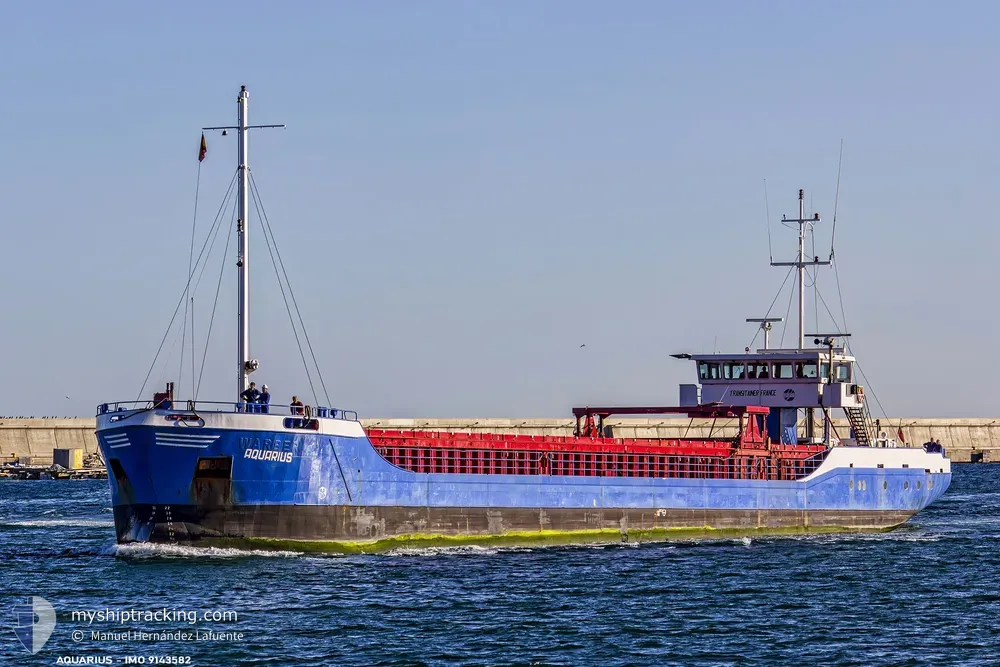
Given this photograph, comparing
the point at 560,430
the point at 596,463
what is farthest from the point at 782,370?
the point at 560,430

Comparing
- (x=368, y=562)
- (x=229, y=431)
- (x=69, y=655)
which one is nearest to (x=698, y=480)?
(x=368, y=562)

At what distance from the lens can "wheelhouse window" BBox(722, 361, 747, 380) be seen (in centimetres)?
5709

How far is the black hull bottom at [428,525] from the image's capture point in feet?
126

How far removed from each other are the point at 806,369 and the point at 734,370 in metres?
2.99

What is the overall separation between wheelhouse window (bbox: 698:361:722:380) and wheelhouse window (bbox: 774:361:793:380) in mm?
2425

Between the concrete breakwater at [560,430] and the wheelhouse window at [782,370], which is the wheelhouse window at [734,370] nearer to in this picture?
the wheelhouse window at [782,370]

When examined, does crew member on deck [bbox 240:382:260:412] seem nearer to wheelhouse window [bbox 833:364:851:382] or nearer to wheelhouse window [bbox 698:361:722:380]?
wheelhouse window [bbox 698:361:722:380]

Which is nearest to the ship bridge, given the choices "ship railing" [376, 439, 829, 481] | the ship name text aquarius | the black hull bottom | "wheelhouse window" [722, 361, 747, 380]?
"wheelhouse window" [722, 361, 747, 380]

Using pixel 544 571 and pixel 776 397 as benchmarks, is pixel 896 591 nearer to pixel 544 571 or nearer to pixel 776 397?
pixel 544 571

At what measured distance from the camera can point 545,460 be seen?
4781 centimetres

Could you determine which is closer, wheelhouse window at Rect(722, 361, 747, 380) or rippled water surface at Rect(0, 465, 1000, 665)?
rippled water surface at Rect(0, 465, 1000, 665)

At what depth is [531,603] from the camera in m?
33.2

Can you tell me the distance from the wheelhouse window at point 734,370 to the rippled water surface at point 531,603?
11202 millimetres

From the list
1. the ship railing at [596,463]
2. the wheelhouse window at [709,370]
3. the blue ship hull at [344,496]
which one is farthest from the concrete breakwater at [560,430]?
→ the blue ship hull at [344,496]
